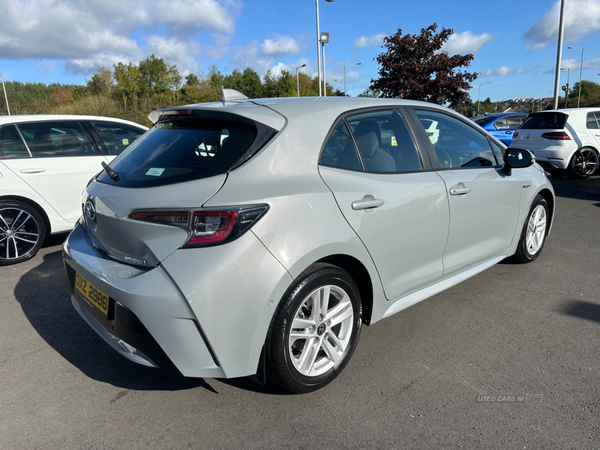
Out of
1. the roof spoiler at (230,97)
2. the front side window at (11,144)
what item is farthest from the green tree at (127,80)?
the roof spoiler at (230,97)

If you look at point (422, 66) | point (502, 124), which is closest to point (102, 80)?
point (422, 66)

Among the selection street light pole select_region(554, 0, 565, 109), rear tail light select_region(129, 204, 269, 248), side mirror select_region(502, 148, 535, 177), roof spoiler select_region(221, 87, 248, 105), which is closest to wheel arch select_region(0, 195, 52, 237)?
roof spoiler select_region(221, 87, 248, 105)

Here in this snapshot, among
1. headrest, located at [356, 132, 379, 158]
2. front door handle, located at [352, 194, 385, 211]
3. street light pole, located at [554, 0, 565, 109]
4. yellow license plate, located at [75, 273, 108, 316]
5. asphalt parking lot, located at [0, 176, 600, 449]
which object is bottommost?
asphalt parking lot, located at [0, 176, 600, 449]

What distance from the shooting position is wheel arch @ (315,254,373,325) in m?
2.47

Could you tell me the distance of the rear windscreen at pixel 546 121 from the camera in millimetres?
10047

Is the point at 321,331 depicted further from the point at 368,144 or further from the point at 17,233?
the point at 17,233

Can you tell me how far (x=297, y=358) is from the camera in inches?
95.9

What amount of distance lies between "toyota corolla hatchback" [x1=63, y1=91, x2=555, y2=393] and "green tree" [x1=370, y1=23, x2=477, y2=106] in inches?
760

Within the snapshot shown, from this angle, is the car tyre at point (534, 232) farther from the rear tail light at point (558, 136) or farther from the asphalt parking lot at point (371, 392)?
the rear tail light at point (558, 136)

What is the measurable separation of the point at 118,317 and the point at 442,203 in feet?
6.89

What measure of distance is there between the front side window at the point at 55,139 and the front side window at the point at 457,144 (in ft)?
13.4

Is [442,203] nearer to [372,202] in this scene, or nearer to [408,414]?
[372,202]

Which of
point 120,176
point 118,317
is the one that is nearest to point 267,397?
point 118,317

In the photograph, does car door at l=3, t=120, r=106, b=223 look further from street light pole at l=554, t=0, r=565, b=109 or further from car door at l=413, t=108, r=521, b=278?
street light pole at l=554, t=0, r=565, b=109
